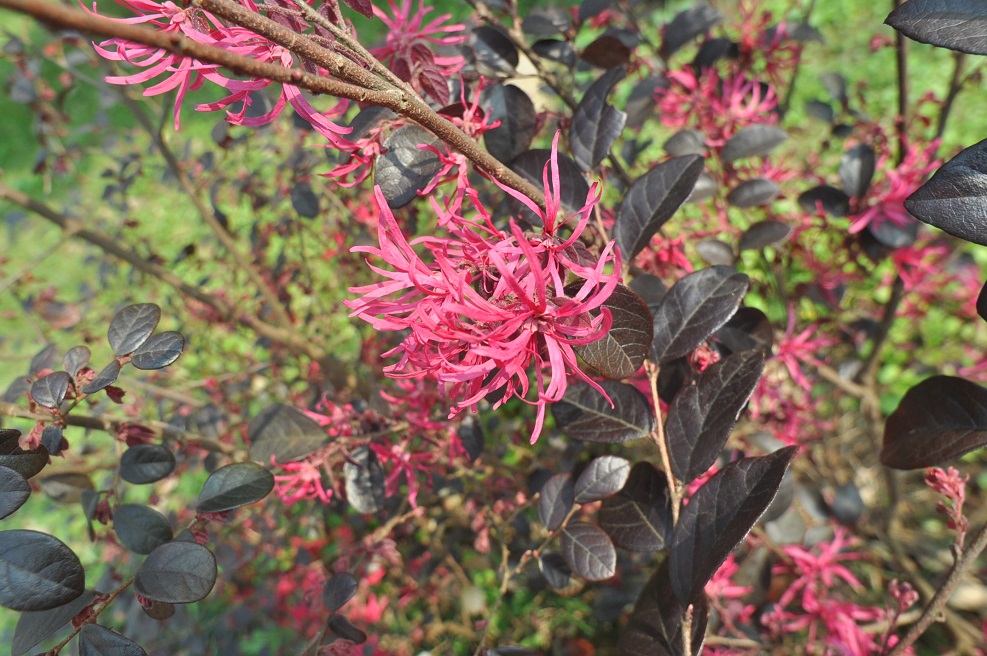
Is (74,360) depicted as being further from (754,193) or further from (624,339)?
(754,193)

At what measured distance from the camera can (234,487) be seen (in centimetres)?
80

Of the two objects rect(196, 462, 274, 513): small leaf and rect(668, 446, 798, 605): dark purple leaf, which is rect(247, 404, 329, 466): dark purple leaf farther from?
rect(668, 446, 798, 605): dark purple leaf

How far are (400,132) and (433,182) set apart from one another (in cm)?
6

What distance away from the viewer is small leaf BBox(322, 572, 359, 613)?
89 centimetres

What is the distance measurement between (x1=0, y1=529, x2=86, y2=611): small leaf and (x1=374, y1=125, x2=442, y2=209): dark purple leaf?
512 millimetres

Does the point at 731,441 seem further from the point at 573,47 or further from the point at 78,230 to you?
the point at 78,230

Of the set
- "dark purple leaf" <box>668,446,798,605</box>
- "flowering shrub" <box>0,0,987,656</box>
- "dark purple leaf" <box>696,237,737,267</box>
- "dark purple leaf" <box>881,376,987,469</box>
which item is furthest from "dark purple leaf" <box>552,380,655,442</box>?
"dark purple leaf" <box>696,237,737,267</box>

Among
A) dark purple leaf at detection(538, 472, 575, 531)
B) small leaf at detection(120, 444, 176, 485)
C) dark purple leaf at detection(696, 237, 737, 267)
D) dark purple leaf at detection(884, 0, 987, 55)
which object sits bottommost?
small leaf at detection(120, 444, 176, 485)

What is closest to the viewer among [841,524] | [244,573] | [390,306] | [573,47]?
[390,306]

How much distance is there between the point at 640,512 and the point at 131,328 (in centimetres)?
72

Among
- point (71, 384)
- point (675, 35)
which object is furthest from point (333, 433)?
point (675, 35)

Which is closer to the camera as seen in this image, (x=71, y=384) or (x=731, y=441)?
(x=71, y=384)

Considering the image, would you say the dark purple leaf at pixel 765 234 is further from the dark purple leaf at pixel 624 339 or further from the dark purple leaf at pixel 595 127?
the dark purple leaf at pixel 624 339

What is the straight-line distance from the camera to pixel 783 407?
138 cm
